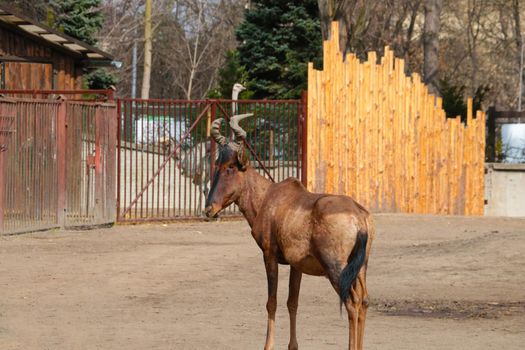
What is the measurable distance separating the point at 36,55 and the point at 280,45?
17.3 meters

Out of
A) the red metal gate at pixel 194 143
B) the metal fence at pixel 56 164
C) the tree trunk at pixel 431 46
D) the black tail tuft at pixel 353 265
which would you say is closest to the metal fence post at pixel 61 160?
the metal fence at pixel 56 164

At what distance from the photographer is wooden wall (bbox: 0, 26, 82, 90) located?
2591 centimetres

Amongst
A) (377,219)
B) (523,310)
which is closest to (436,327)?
(523,310)

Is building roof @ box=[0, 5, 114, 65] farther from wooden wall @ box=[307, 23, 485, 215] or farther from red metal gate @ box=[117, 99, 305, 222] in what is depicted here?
wooden wall @ box=[307, 23, 485, 215]

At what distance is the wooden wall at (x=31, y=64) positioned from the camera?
2591cm

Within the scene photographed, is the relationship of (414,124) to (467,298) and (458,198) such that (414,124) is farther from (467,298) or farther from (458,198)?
(467,298)

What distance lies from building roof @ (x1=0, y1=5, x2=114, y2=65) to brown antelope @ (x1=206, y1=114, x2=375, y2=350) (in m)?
15.5

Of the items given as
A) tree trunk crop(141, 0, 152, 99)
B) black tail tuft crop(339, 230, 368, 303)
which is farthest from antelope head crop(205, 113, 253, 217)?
tree trunk crop(141, 0, 152, 99)

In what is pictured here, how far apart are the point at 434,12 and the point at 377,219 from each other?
15.0 m

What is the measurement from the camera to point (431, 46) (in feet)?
124

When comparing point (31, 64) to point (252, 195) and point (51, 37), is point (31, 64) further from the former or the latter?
point (252, 195)

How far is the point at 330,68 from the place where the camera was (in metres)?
25.0

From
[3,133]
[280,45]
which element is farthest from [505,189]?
[3,133]

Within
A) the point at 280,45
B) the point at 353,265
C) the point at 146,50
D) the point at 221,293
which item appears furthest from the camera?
the point at 146,50
